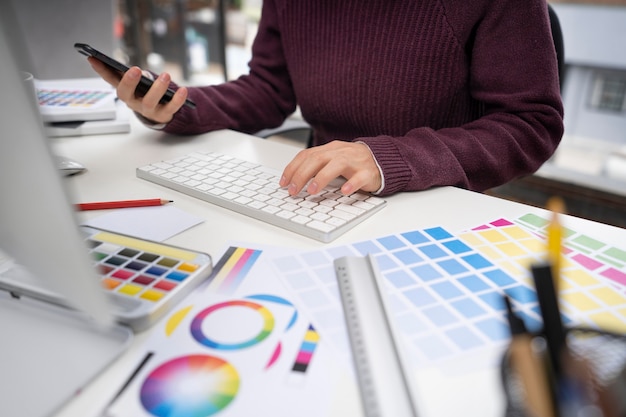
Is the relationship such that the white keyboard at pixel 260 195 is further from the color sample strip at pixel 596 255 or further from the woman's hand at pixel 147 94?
the color sample strip at pixel 596 255

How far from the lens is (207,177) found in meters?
0.68

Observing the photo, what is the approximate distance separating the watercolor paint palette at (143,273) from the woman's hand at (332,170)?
0.18m

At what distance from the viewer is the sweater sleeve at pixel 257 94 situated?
90 centimetres

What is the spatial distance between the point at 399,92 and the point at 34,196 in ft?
2.36

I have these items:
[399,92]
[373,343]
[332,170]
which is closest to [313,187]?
[332,170]

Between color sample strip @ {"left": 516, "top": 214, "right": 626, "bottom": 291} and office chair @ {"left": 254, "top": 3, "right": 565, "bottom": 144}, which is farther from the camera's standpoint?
office chair @ {"left": 254, "top": 3, "right": 565, "bottom": 144}

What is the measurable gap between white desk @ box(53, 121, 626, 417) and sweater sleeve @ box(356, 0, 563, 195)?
2.4 inches

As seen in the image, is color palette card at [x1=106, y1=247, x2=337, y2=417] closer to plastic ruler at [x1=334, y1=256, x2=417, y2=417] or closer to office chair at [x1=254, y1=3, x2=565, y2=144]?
plastic ruler at [x1=334, y1=256, x2=417, y2=417]

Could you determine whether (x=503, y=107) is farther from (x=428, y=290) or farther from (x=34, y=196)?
(x=34, y=196)

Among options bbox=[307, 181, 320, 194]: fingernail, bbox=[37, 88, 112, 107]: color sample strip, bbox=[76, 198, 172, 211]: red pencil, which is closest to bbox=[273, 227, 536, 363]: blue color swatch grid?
bbox=[307, 181, 320, 194]: fingernail

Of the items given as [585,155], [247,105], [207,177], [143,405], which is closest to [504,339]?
[143,405]

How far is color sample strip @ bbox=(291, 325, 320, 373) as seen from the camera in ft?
1.15

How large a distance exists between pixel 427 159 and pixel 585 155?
4.51 feet

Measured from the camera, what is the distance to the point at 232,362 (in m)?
0.35
